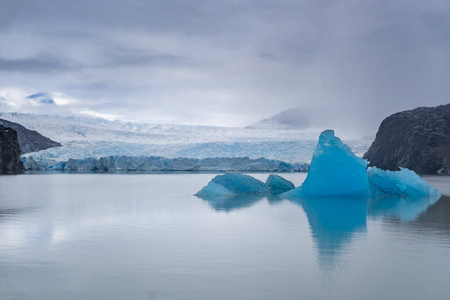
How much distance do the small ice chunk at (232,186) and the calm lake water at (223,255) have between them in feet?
17.4

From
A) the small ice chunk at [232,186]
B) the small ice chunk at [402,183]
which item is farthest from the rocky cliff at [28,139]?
the small ice chunk at [402,183]

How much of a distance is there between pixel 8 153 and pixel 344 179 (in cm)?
3577

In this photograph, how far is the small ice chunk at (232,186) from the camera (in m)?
16.8

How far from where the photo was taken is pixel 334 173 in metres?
15.6

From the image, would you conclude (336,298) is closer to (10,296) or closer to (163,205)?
(10,296)

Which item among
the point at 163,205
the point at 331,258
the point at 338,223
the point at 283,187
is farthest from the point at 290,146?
the point at 331,258

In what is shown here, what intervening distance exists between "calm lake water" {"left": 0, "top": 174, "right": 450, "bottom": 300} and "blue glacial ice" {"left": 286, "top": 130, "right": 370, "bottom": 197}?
3.99m

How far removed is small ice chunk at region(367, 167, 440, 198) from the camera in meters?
17.0

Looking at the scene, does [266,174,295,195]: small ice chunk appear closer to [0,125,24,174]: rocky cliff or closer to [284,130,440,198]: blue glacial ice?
[284,130,440,198]: blue glacial ice

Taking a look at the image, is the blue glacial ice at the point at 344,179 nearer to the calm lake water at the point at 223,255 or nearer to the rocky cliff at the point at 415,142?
the calm lake water at the point at 223,255

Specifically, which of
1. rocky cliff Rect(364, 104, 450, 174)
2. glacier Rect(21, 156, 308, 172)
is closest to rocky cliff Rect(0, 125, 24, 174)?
glacier Rect(21, 156, 308, 172)

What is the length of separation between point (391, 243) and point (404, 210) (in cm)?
538

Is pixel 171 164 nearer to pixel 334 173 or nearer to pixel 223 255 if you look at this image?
pixel 334 173

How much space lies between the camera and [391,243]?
718cm
